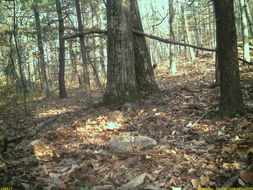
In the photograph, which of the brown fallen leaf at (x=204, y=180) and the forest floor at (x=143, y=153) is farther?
the forest floor at (x=143, y=153)

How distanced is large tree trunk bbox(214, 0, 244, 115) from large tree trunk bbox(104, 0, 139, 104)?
2702 millimetres

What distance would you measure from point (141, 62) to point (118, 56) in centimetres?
121

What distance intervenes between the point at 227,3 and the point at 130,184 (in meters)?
3.67

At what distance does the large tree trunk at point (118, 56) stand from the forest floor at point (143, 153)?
0.56m

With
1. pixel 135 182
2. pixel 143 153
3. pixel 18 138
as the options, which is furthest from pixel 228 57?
pixel 18 138

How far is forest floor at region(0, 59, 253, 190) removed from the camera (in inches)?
109

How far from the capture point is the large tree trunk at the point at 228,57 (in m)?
4.12

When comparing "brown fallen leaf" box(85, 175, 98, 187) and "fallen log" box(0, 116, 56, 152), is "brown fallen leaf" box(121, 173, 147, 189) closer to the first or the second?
"brown fallen leaf" box(85, 175, 98, 187)

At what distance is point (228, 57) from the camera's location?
4.18 metres

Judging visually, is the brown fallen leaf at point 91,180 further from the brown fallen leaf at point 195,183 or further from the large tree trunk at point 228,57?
the large tree trunk at point 228,57

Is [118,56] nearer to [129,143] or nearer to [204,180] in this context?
[129,143]

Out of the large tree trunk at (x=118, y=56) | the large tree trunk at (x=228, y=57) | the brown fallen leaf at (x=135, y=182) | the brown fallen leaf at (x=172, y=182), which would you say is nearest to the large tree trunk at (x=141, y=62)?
the large tree trunk at (x=118, y=56)

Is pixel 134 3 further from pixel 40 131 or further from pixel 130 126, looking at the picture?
pixel 40 131

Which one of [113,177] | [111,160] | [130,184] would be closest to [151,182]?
[130,184]
